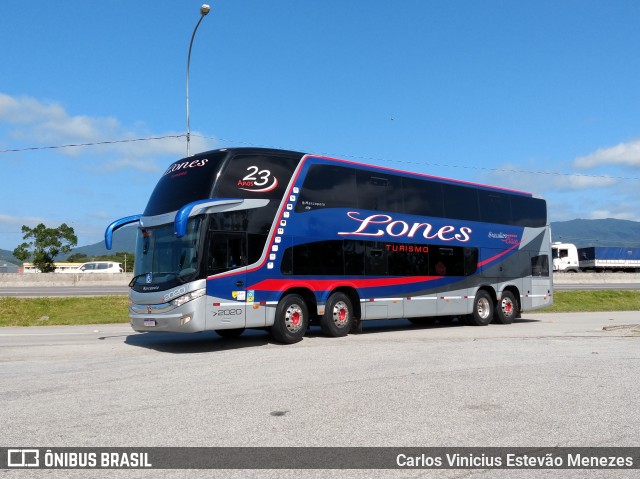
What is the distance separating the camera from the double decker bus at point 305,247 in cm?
1238

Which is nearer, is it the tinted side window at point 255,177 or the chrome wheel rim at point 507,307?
the tinted side window at point 255,177

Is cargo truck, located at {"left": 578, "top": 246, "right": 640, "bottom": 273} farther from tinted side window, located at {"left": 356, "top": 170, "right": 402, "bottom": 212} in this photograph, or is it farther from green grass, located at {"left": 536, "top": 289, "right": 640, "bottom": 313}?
tinted side window, located at {"left": 356, "top": 170, "right": 402, "bottom": 212}

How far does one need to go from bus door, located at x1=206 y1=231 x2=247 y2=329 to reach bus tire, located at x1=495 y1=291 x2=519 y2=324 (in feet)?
32.9

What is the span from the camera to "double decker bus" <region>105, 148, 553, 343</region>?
12.4 meters

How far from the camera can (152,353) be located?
12.1 m

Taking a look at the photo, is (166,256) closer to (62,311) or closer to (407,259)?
(407,259)

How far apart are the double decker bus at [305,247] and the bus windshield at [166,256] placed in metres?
0.02

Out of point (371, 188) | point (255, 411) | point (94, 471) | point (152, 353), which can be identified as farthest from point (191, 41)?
point (94, 471)

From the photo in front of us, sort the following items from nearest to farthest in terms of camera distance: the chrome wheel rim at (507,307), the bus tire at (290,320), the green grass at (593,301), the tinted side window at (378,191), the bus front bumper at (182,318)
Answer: the bus front bumper at (182,318)
the bus tire at (290,320)
the tinted side window at (378,191)
the chrome wheel rim at (507,307)
the green grass at (593,301)

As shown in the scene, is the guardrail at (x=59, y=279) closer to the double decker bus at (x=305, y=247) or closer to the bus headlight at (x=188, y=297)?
the double decker bus at (x=305, y=247)

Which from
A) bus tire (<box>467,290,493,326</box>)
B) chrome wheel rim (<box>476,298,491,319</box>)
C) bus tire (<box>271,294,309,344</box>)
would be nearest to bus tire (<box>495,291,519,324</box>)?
bus tire (<box>467,290,493,326</box>)

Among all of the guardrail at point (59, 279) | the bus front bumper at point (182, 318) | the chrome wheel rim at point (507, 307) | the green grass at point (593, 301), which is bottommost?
the green grass at point (593, 301)

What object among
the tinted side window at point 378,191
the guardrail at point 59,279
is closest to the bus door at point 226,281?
the tinted side window at point 378,191

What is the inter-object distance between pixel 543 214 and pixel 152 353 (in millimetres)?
14873
